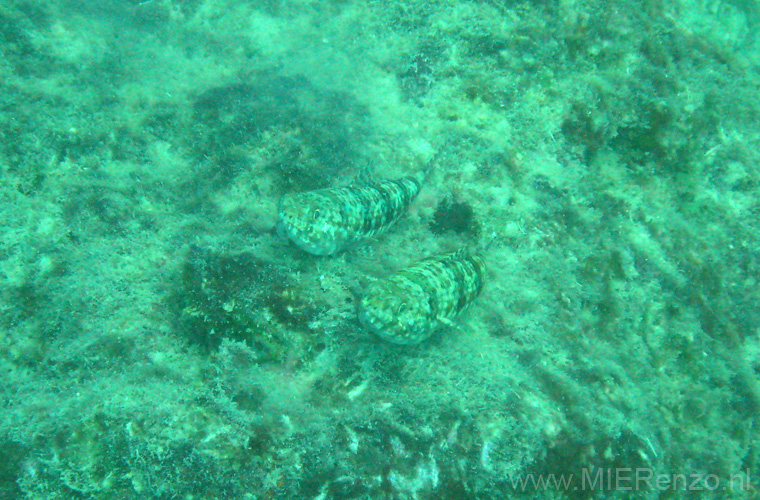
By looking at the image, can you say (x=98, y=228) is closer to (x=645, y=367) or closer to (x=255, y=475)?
(x=255, y=475)

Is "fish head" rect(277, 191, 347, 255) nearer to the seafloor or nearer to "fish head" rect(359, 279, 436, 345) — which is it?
the seafloor

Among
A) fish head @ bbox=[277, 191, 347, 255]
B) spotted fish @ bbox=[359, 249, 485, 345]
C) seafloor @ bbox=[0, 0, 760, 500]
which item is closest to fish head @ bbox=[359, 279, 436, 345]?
spotted fish @ bbox=[359, 249, 485, 345]

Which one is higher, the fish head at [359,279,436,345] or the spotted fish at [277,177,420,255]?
the spotted fish at [277,177,420,255]

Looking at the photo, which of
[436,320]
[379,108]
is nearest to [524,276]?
[436,320]

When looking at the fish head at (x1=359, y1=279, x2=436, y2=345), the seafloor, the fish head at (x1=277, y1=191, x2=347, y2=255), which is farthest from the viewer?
the fish head at (x1=277, y1=191, x2=347, y2=255)

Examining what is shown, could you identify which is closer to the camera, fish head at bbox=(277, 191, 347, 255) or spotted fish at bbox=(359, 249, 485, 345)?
spotted fish at bbox=(359, 249, 485, 345)

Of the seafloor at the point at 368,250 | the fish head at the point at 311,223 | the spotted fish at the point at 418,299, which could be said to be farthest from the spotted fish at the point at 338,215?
the spotted fish at the point at 418,299

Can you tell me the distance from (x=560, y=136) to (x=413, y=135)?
282 cm

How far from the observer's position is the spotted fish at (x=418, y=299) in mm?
4188

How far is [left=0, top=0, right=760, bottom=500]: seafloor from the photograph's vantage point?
387 centimetres

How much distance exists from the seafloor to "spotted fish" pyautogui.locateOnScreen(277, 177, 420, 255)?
0.38m

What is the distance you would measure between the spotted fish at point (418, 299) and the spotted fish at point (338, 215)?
97 cm

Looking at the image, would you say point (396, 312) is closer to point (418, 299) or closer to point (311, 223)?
point (418, 299)

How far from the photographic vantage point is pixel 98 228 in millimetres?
5141
